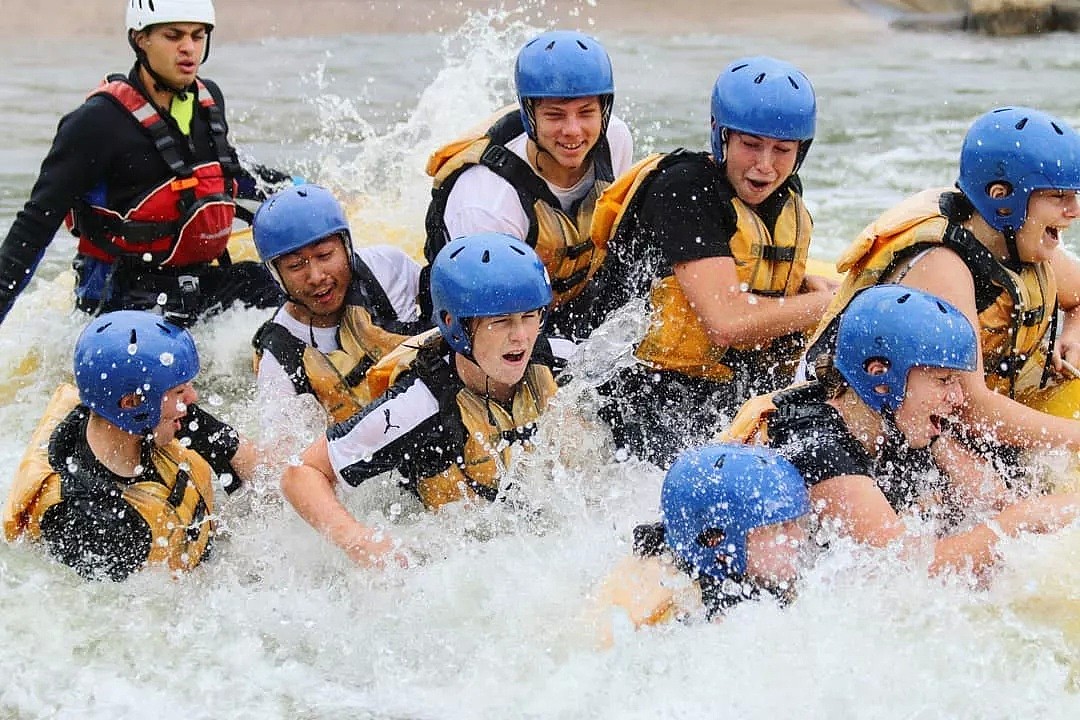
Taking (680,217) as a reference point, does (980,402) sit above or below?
below

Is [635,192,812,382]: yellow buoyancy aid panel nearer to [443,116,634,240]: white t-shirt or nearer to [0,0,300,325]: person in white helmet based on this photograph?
[443,116,634,240]: white t-shirt

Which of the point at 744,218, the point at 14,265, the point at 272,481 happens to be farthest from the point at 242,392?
the point at 744,218

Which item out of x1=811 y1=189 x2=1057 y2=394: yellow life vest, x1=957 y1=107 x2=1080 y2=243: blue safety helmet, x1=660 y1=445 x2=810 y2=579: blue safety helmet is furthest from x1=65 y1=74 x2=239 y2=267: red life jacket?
x1=957 y1=107 x2=1080 y2=243: blue safety helmet

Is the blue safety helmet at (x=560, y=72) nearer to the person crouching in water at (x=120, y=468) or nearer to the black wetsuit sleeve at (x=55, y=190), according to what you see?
the person crouching in water at (x=120, y=468)

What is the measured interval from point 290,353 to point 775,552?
6.71ft

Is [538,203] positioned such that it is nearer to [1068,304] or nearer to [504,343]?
[504,343]

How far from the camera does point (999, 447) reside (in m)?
4.18

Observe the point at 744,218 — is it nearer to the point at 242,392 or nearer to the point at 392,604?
the point at 392,604

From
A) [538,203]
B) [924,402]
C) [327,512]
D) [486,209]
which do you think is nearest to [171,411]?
[327,512]

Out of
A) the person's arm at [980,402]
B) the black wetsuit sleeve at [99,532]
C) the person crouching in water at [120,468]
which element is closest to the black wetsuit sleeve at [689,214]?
the person's arm at [980,402]

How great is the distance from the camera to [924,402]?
372 cm

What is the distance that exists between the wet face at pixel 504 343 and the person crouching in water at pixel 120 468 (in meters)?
0.87

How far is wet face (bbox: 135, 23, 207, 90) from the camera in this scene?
5727 millimetres

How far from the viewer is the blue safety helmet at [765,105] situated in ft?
14.5
